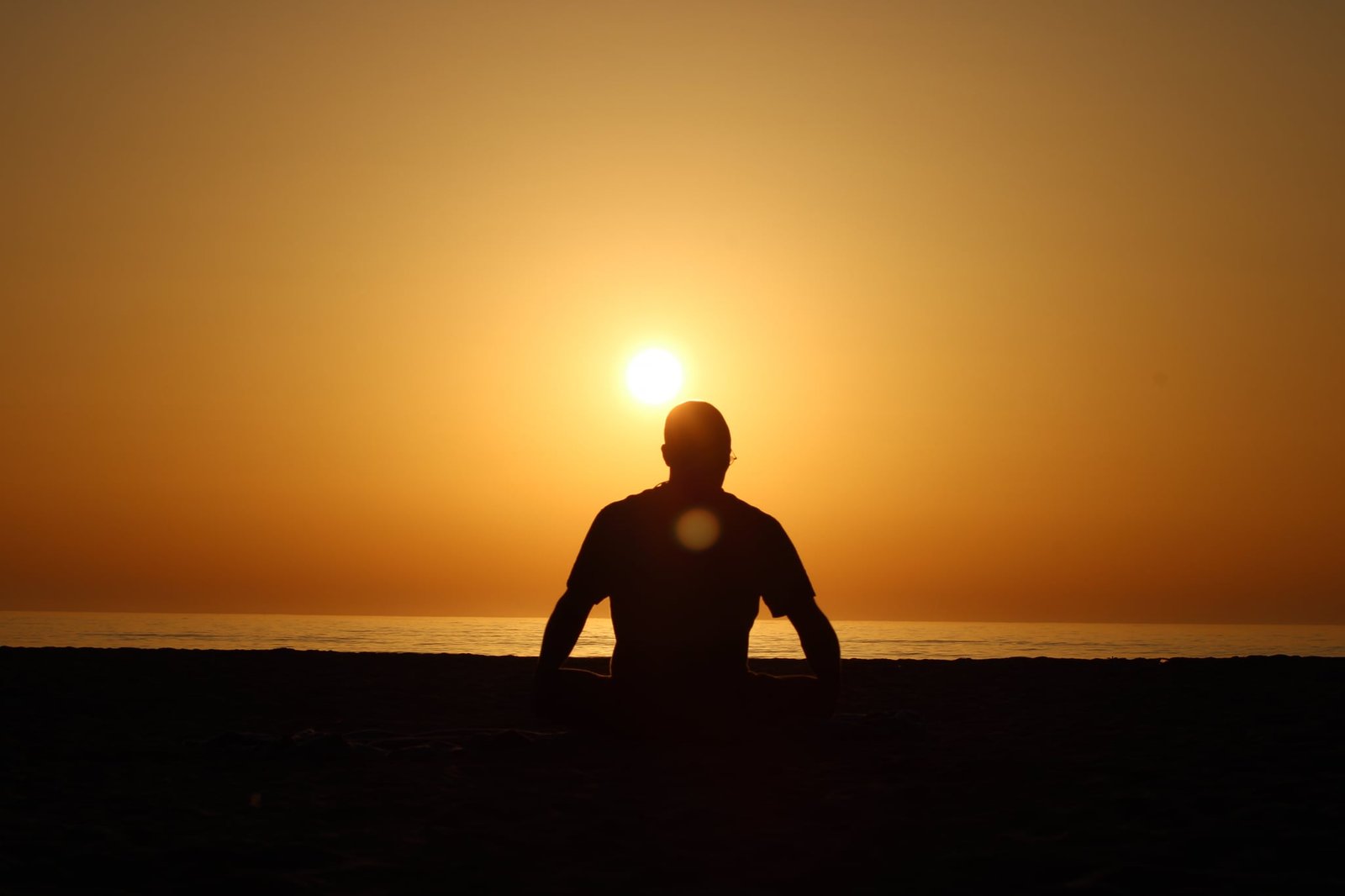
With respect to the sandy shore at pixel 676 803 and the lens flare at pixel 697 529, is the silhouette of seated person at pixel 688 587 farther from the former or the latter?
the sandy shore at pixel 676 803

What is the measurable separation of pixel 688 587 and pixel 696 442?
2.50ft

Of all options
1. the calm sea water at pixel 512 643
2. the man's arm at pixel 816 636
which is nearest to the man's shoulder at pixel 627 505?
the man's arm at pixel 816 636

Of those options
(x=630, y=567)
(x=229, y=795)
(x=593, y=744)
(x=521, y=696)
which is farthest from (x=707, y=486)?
(x=521, y=696)

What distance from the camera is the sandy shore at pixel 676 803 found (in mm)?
4309

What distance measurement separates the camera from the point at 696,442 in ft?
18.9

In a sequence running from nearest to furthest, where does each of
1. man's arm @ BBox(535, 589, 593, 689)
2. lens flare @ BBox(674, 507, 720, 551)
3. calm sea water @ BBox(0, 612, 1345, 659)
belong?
man's arm @ BBox(535, 589, 593, 689) < lens flare @ BBox(674, 507, 720, 551) < calm sea water @ BBox(0, 612, 1345, 659)

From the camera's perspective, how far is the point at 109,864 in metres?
4.54

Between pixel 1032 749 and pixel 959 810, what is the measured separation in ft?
8.65

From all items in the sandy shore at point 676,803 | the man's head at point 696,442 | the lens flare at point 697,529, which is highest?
the man's head at point 696,442

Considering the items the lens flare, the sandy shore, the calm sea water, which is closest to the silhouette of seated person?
the lens flare

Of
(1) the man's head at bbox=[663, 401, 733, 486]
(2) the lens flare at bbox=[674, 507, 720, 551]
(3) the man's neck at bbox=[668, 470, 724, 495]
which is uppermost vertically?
(1) the man's head at bbox=[663, 401, 733, 486]

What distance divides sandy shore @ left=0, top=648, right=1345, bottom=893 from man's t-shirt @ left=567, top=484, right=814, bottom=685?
2.64 ft

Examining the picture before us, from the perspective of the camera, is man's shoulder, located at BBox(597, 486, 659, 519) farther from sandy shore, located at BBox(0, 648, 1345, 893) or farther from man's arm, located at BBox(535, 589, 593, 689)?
sandy shore, located at BBox(0, 648, 1345, 893)

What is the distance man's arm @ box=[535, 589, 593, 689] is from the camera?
5715 mm
